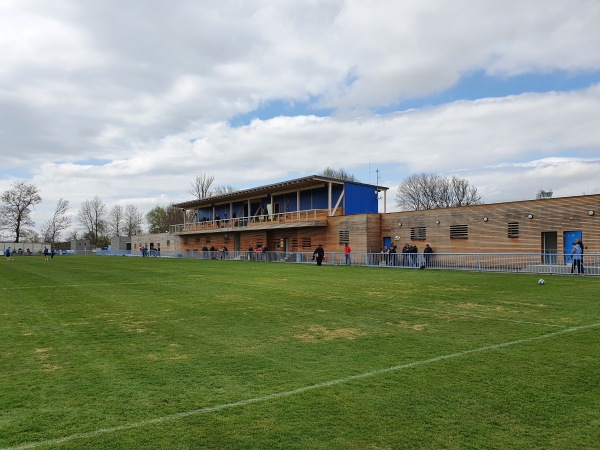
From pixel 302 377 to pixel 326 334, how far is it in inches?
103

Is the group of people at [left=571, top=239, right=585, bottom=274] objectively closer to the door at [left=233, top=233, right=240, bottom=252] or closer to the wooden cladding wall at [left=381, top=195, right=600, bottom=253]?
the wooden cladding wall at [left=381, top=195, right=600, bottom=253]

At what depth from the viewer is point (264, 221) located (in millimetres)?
47438

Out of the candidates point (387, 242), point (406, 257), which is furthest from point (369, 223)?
point (406, 257)

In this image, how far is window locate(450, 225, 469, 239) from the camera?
2967 centimetres

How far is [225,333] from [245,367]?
7.74ft

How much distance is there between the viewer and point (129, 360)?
6652 millimetres

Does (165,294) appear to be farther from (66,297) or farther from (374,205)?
(374,205)

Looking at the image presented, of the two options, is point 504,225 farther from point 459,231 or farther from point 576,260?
point 576,260

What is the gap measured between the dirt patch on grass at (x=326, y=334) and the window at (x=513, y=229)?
2157 cm

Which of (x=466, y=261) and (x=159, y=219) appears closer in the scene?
(x=466, y=261)

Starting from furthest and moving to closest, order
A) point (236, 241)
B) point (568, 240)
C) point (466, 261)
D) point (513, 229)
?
point (236, 241)
point (513, 229)
point (466, 261)
point (568, 240)

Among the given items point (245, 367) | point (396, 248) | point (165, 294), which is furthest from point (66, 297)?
point (396, 248)

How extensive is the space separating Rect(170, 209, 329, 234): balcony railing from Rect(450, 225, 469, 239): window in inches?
472

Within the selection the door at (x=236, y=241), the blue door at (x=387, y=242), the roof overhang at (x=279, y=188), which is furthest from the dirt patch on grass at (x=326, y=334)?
the door at (x=236, y=241)
